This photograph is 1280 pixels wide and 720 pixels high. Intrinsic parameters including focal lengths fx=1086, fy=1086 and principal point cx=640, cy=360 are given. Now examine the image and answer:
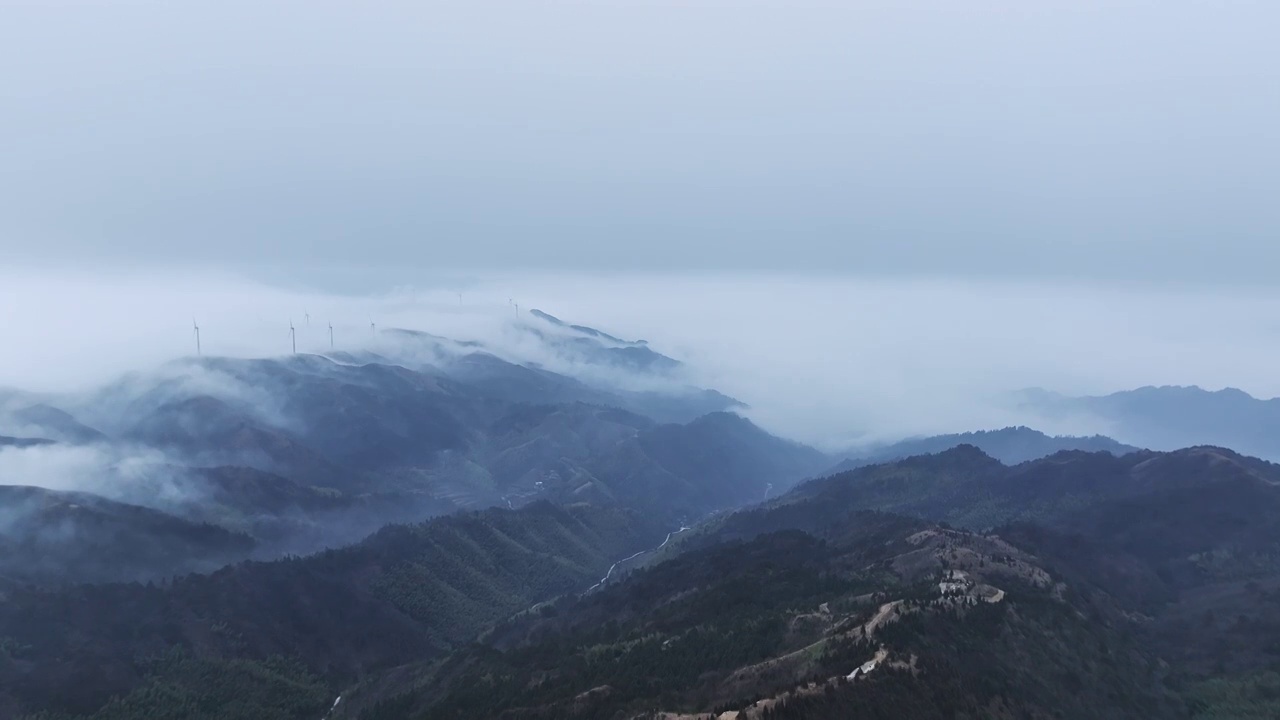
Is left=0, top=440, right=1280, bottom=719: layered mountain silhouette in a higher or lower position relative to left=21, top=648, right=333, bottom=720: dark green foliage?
higher

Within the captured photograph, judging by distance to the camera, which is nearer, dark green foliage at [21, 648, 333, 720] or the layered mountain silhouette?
the layered mountain silhouette

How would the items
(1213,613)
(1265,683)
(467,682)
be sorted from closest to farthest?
(1265,683) → (467,682) → (1213,613)

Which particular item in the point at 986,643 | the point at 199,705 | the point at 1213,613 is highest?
the point at 986,643

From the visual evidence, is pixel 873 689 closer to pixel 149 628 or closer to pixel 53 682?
pixel 53 682

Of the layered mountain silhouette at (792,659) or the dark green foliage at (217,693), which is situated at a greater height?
the layered mountain silhouette at (792,659)

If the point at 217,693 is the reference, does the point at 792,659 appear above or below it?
above

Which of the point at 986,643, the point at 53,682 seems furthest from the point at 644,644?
the point at 53,682

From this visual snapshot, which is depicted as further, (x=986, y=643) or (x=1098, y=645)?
(x=1098, y=645)

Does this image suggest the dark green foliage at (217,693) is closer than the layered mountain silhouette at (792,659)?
No

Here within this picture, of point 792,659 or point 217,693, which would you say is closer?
point 792,659

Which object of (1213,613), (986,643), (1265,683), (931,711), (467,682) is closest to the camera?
(931,711)

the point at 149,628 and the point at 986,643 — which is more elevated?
the point at 986,643
